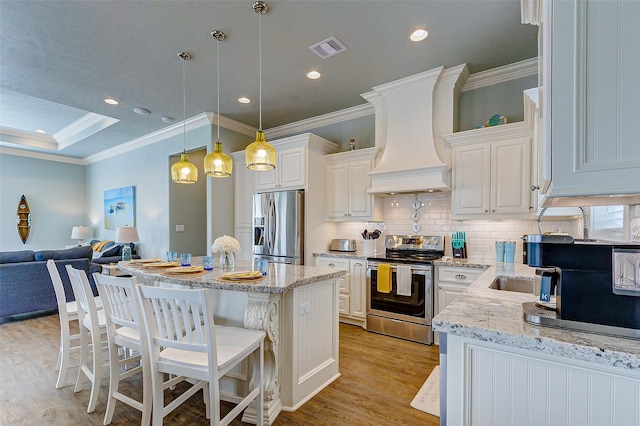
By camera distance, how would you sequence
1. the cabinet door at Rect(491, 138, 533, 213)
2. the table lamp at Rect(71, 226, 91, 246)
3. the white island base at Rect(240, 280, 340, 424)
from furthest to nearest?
the table lamp at Rect(71, 226, 91, 246)
the cabinet door at Rect(491, 138, 533, 213)
the white island base at Rect(240, 280, 340, 424)

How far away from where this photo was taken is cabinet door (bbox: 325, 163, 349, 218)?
13.6 feet

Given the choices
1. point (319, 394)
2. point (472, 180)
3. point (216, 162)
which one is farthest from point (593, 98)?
point (216, 162)

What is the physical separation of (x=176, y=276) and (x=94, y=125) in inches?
196

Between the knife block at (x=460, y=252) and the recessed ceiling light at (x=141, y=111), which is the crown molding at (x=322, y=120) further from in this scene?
the knife block at (x=460, y=252)

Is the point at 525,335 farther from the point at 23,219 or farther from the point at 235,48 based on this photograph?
the point at 23,219

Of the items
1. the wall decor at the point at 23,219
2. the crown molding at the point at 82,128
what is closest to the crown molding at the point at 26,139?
the crown molding at the point at 82,128

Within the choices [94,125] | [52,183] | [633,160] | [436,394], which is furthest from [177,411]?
[52,183]

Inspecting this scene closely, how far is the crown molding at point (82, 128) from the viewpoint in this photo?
17.1ft

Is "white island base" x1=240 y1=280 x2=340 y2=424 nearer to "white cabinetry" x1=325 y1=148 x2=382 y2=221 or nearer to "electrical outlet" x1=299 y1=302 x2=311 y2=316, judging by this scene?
"electrical outlet" x1=299 y1=302 x2=311 y2=316

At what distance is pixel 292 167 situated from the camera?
13.6 feet

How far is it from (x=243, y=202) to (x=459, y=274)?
3.30 m

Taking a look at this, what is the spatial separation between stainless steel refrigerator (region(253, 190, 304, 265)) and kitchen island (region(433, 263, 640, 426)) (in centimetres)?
293

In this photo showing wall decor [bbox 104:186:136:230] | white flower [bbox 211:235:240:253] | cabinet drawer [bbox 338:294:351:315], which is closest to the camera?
white flower [bbox 211:235:240:253]

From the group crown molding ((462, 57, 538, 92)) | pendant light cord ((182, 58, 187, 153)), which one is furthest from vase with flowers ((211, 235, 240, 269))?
crown molding ((462, 57, 538, 92))
